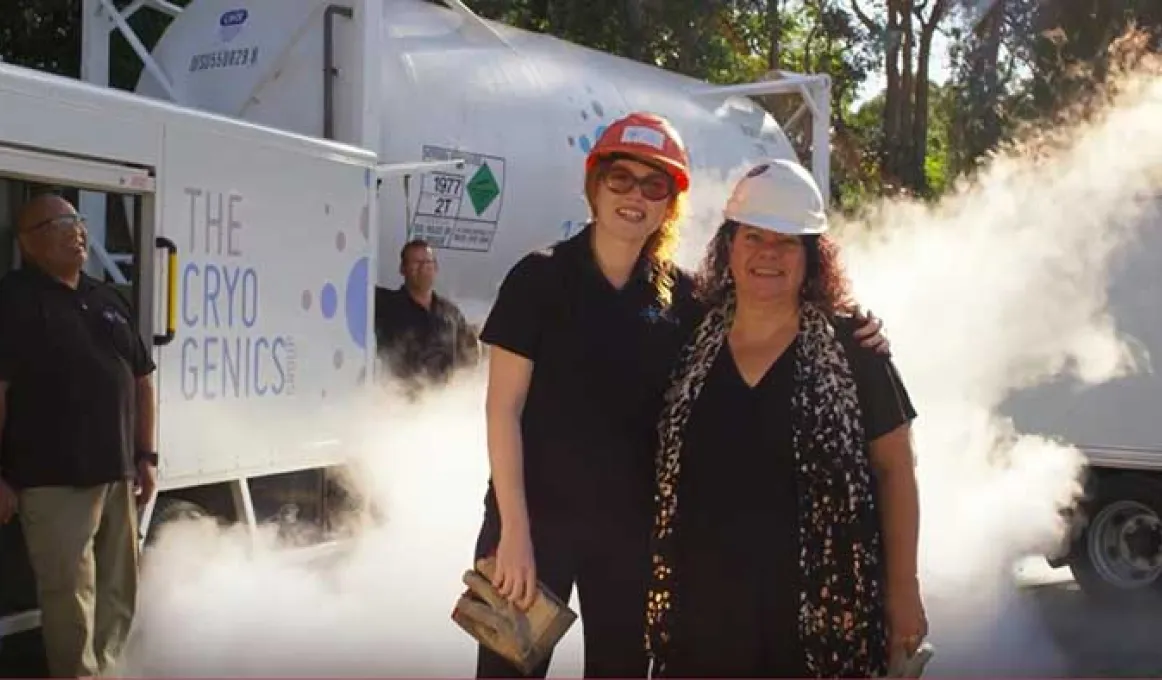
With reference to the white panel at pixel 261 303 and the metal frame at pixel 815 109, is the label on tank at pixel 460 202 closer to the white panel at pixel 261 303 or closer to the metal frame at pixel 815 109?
the white panel at pixel 261 303

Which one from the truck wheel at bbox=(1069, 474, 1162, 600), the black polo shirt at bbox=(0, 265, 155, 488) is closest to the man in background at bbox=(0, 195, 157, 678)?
the black polo shirt at bbox=(0, 265, 155, 488)

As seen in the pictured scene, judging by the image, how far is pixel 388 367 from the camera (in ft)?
23.7

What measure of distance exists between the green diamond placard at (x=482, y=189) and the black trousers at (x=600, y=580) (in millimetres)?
4606

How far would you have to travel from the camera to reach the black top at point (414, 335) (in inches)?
287

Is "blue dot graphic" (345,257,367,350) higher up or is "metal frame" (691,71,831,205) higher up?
"metal frame" (691,71,831,205)

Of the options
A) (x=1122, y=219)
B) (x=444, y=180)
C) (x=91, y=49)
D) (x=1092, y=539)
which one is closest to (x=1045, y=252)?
(x=1122, y=219)

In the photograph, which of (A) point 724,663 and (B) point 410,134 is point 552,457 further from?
(B) point 410,134

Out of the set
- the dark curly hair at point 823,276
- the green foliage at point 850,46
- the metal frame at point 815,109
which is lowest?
the dark curly hair at point 823,276

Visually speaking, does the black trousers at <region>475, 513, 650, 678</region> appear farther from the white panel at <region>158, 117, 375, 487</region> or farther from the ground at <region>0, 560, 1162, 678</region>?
the ground at <region>0, 560, 1162, 678</region>

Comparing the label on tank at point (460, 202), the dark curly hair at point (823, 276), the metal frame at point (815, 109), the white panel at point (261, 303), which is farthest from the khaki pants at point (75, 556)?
the metal frame at point (815, 109)

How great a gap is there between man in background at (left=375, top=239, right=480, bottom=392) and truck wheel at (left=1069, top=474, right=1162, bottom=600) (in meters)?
3.74

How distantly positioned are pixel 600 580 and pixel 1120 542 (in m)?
5.65

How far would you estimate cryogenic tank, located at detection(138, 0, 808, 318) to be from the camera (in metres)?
6.92

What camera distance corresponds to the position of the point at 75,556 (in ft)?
15.4
